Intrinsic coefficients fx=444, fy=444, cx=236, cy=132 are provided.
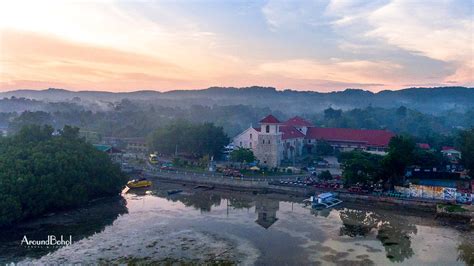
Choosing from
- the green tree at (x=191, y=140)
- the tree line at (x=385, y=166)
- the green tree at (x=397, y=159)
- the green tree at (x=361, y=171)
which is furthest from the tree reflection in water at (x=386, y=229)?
the green tree at (x=191, y=140)

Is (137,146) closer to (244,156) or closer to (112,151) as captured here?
(112,151)

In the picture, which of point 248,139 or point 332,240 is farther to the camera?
point 248,139

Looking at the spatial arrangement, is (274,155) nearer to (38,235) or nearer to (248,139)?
(248,139)

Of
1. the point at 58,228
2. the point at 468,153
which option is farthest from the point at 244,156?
the point at 58,228

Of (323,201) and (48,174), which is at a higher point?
(48,174)

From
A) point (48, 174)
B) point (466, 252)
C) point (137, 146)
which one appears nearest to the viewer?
point (466, 252)

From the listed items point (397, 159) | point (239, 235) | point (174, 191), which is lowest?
point (239, 235)

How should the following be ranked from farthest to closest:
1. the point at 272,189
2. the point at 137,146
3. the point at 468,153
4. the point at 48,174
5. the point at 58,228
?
the point at 137,146 → the point at 468,153 → the point at 272,189 → the point at 48,174 → the point at 58,228

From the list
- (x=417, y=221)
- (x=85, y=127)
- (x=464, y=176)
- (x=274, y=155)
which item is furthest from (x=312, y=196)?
(x=85, y=127)
